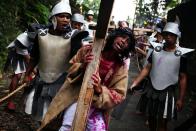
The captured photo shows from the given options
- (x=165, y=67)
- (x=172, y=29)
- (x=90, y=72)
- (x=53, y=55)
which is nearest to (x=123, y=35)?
(x=90, y=72)

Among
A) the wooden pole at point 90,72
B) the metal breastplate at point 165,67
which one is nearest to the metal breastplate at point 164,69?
the metal breastplate at point 165,67

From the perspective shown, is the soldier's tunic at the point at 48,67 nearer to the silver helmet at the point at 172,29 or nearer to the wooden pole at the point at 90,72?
the silver helmet at the point at 172,29

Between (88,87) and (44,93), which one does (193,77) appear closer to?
(44,93)

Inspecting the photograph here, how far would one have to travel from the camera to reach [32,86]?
18.2 ft

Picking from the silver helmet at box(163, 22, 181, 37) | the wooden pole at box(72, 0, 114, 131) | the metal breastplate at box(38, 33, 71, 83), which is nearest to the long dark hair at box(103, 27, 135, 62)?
the wooden pole at box(72, 0, 114, 131)

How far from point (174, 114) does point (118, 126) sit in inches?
68.6

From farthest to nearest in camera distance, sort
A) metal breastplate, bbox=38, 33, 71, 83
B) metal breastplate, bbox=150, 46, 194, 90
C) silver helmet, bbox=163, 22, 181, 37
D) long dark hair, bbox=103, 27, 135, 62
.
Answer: metal breastplate, bbox=150, 46, 194, 90
silver helmet, bbox=163, 22, 181, 37
metal breastplate, bbox=38, 33, 71, 83
long dark hair, bbox=103, 27, 135, 62

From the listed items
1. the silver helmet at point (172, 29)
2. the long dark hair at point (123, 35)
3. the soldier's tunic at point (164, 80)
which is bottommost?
the soldier's tunic at point (164, 80)

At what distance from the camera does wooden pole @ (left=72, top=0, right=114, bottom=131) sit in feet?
9.99

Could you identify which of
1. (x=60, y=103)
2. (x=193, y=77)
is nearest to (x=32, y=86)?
(x=60, y=103)

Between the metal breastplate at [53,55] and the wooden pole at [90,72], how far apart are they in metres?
1.81

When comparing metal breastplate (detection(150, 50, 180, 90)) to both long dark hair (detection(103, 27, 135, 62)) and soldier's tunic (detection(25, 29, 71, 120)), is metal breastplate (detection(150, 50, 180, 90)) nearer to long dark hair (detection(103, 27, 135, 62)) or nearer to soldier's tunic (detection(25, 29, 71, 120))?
soldier's tunic (detection(25, 29, 71, 120))

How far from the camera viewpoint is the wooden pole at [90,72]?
3045mm

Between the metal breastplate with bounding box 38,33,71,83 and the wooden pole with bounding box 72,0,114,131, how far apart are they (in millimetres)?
1805
